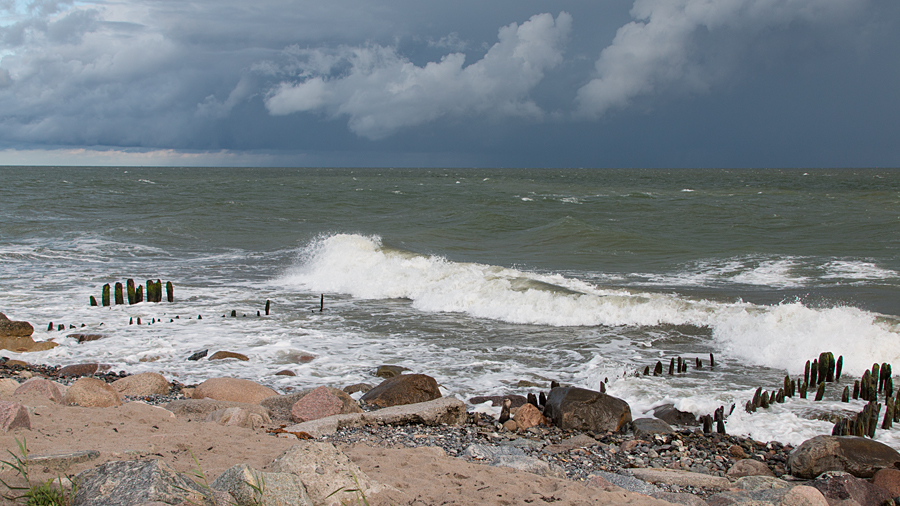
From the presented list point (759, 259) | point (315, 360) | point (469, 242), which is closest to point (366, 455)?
point (315, 360)

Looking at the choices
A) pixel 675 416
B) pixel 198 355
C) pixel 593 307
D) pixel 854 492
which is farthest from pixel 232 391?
pixel 593 307

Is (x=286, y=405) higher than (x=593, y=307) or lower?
lower

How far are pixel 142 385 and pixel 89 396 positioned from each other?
1789mm

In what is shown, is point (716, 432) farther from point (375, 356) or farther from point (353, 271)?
point (353, 271)

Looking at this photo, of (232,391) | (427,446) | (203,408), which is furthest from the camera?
(232,391)

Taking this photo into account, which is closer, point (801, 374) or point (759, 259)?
point (801, 374)

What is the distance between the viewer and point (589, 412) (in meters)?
7.49

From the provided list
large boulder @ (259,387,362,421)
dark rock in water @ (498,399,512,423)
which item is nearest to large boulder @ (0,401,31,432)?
large boulder @ (259,387,362,421)

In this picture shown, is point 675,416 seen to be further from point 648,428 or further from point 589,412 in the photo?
point 589,412

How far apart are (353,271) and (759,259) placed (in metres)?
14.6

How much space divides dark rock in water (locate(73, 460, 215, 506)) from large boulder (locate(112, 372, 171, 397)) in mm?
5358

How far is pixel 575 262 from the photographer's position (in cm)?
2244

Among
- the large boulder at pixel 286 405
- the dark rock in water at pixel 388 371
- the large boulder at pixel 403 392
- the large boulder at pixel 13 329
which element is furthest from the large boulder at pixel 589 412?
the large boulder at pixel 13 329

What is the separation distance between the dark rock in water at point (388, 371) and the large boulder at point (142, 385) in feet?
10.4
